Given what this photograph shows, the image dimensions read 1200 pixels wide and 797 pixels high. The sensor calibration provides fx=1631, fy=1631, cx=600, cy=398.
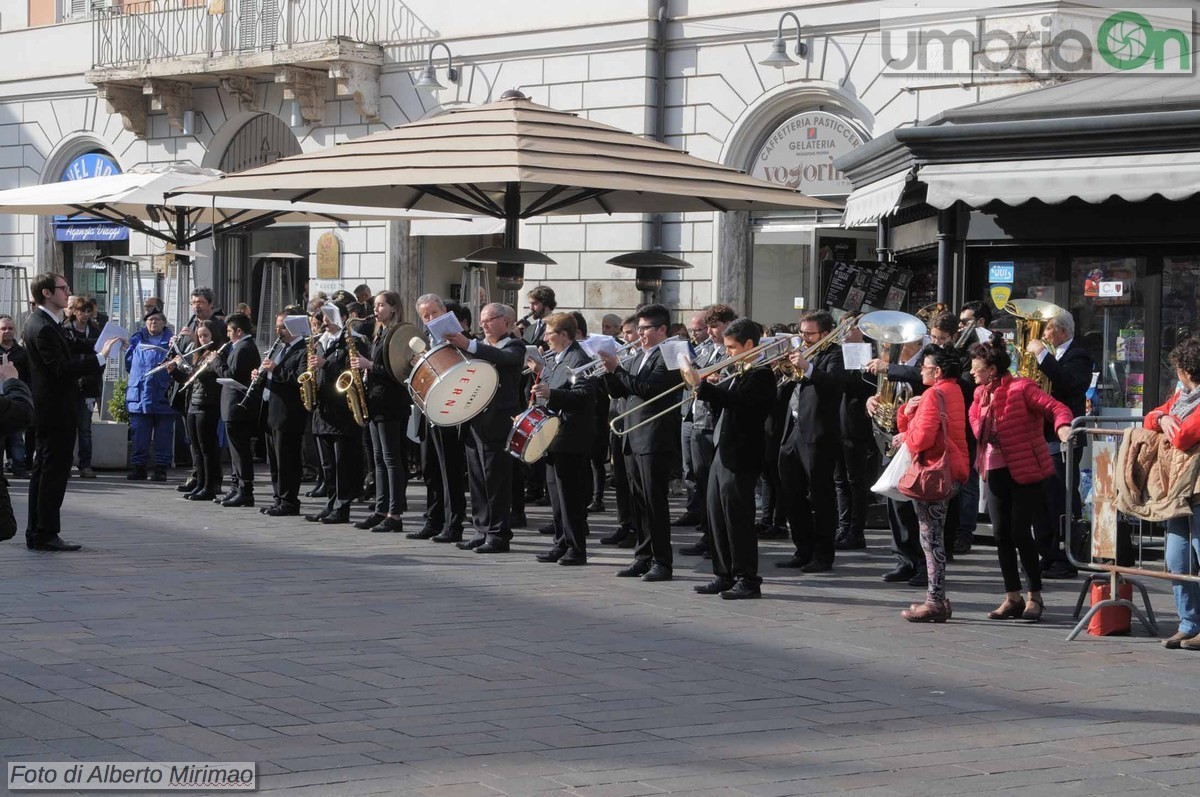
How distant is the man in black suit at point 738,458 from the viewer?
972 cm

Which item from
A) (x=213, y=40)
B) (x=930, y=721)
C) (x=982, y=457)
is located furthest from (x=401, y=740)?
(x=213, y=40)

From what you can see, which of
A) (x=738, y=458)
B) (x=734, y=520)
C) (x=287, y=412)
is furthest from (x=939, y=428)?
(x=287, y=412)

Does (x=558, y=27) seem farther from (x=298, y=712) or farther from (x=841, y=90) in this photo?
(x=298, y=712)

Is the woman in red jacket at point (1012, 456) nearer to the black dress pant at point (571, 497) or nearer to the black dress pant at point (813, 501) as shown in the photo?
the black dress pant at point (813, 501)

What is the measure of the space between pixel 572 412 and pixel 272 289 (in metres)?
12.2

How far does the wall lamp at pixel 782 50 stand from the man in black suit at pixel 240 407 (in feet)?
26.9

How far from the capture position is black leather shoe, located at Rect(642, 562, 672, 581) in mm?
10555

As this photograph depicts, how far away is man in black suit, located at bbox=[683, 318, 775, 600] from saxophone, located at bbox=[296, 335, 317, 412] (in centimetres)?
453

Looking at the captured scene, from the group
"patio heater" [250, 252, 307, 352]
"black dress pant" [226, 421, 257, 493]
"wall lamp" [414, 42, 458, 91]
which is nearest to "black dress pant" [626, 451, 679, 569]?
"black dress pant" [226, 421, 257, 493]

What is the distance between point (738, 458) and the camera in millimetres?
9773

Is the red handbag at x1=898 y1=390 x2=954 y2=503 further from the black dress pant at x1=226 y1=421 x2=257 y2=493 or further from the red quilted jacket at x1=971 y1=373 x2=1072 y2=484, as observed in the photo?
the black dress pant at x1=226 y1=421 x2=257 y2=493

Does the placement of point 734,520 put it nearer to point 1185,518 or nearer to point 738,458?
point 738,458

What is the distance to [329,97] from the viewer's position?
25.1 meters

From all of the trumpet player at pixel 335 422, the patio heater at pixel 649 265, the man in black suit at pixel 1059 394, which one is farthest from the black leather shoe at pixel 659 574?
the patio heater at pixel 649 265
